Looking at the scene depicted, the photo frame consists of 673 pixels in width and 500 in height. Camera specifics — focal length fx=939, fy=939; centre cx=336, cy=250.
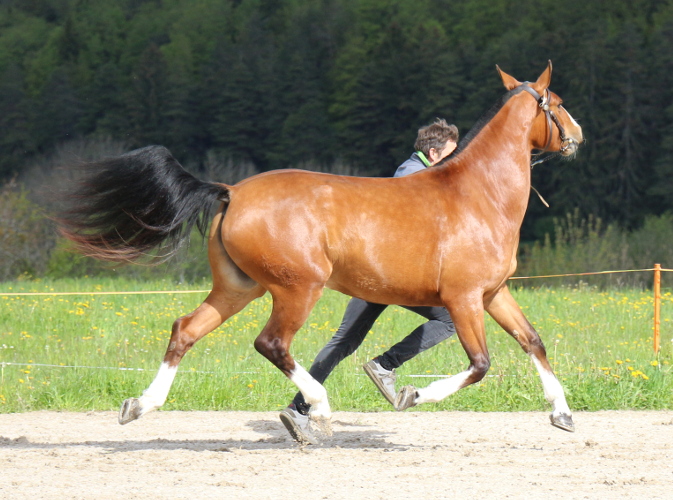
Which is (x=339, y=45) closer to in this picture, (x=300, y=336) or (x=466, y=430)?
(x=300, y=336)

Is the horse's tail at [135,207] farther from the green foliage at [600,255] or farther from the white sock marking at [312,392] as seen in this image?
the green foliage at [600,255]

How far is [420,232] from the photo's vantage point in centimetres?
514

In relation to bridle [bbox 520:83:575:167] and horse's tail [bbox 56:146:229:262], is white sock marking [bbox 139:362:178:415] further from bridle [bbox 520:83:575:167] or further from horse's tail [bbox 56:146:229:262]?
bridle [bbox 520:83:575:167]

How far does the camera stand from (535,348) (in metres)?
5.41

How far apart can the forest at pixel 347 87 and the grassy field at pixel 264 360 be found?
92.7 ft

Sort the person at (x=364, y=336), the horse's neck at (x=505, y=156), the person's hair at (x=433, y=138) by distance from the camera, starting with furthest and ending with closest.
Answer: the person's hair at (x=433, y=138), the person at (x=364, y=336), the horse's neck at (x=505, y=156)

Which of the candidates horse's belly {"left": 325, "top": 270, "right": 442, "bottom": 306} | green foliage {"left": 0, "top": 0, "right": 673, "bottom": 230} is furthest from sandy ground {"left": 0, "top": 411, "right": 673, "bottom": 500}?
green foliage {"left": 0, "top": 0, "right": 673, "bottom": 230}

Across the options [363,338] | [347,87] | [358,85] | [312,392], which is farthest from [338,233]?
[347,87]

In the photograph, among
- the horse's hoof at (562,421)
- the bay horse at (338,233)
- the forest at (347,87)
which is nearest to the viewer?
the bay horse at (338,233)

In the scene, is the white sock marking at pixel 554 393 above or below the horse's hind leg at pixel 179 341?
below

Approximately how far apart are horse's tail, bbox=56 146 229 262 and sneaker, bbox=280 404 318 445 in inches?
45.3

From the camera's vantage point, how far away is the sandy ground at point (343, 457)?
14.6 feet

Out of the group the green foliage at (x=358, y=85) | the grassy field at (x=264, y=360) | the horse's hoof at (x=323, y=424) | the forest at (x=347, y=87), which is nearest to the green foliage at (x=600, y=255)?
the grassy field at (x=264, y=360)

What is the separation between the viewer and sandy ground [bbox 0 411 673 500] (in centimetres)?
446
